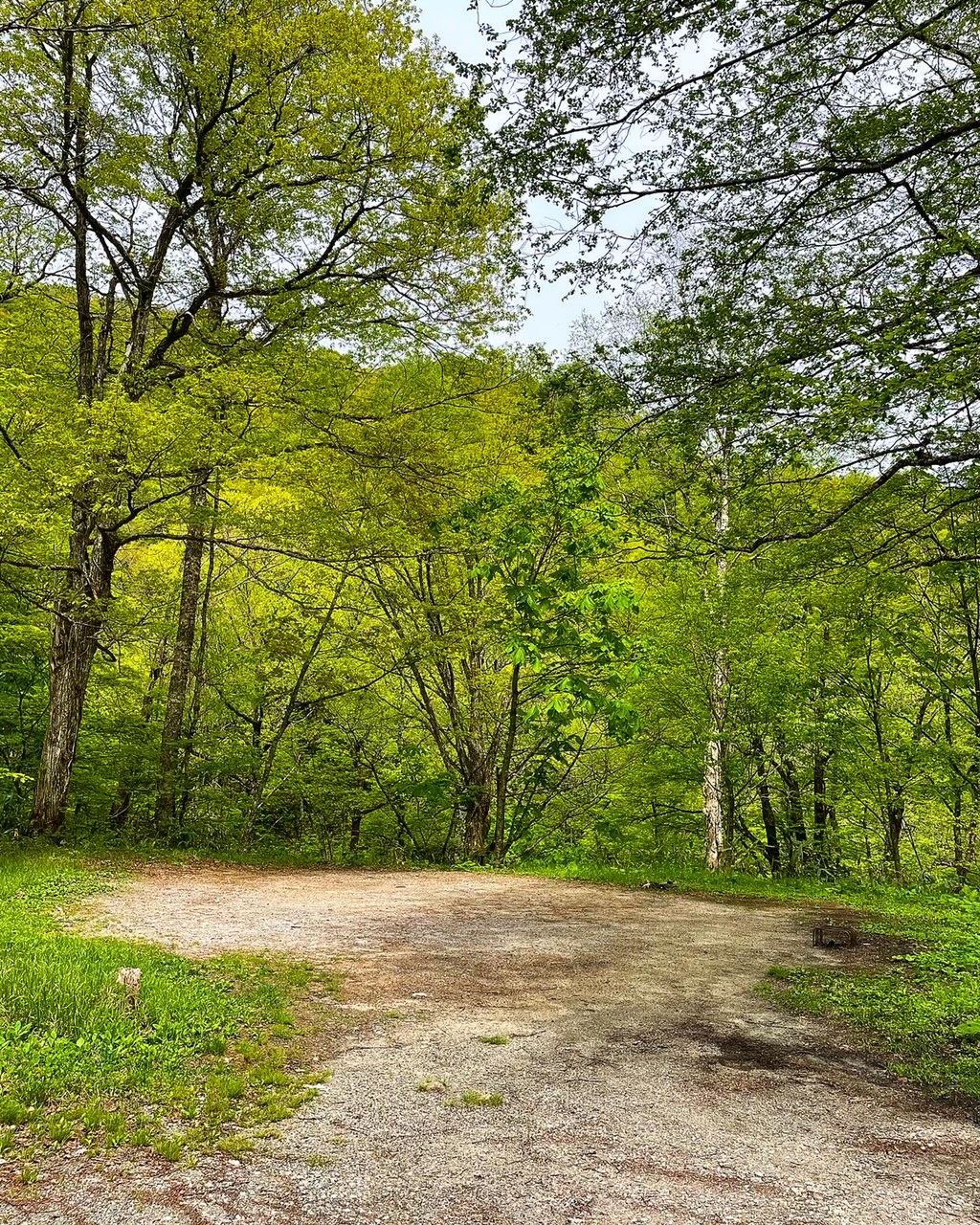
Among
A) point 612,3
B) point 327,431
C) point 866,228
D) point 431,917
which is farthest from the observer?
point 327,431

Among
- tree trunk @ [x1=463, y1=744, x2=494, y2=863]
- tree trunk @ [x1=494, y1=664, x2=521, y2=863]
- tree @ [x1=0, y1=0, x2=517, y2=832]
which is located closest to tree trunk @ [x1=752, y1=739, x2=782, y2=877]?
tree trunk @ [x1=494, y1=664, x2=521, y2=863]

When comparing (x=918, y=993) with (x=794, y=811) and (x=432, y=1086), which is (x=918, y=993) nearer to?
(x=432, y=1086)

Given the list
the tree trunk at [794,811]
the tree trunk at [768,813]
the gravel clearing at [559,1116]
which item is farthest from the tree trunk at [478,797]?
the gravel clearing at [559,1116]

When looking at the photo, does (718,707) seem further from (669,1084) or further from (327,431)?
(669,1084)

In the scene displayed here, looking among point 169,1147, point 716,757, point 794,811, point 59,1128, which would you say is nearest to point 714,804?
point 716,757

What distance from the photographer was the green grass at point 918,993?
3885 mm

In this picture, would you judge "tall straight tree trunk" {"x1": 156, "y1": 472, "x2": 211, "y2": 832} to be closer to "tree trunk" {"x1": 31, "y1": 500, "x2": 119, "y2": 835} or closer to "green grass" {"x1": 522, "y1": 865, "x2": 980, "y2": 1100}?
"tree trunk" {"x1": 31, "y1": 500, "x2": 119, "y2": 835}

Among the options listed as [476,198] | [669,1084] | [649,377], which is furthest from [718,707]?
[669,1084]

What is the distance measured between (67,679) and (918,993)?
955 cm

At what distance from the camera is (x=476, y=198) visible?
26.6 ft

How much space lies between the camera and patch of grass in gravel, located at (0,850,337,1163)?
9.16 feet

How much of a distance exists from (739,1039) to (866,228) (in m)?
5.29

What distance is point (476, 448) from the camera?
38.6 feet

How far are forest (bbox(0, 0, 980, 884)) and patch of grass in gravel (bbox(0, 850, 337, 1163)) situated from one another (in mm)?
4673
